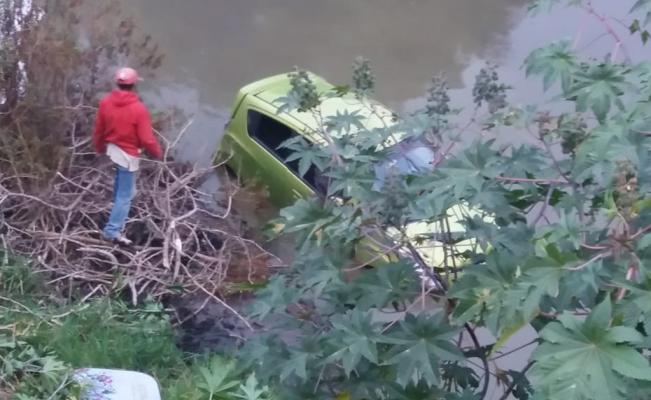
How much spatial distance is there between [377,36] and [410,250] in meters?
9.73

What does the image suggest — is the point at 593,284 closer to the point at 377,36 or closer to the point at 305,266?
the point at 305,266

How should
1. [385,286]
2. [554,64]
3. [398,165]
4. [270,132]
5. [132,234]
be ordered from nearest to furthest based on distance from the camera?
[554,64] → [385,286] → [398,165] → [132,234] → [270,132]

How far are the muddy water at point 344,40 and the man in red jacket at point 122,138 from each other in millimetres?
3642

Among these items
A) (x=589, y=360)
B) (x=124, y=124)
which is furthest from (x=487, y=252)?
(x=124, y=124)

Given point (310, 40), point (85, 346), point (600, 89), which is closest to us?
point (600, 89)

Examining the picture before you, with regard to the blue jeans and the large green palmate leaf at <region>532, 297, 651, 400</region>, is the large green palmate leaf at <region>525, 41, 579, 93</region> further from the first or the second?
the blue jeans

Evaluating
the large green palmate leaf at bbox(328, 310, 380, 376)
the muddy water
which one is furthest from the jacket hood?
the large green palmate leaf at bbox(328, 310, 380, 376)

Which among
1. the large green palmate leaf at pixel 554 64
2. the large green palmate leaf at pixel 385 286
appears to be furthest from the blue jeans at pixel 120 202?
the large green palmate leaf at pixel 554 64

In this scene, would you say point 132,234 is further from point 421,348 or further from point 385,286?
point 421,348

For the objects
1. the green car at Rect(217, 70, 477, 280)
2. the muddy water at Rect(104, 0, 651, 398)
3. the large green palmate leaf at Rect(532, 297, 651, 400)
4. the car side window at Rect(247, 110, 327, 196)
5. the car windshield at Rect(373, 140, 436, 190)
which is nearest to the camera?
the large green palmate leaf at Rect(532, 297, 651, 400)

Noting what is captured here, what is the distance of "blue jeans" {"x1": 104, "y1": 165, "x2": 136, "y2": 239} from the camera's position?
738 centimetres

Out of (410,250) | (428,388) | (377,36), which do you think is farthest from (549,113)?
(377,36)

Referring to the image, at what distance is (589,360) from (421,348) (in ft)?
3.48

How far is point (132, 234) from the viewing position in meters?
7.69
